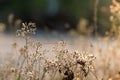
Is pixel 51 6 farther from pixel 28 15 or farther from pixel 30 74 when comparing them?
pixel 30 74

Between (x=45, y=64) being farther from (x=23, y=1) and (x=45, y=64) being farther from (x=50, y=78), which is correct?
(x=23, y=1)

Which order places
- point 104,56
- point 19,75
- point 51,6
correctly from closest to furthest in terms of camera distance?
point 19,75, point 104,56, point 51,6

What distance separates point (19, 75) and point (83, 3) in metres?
11.6

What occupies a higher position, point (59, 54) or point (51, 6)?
point (51, 6)

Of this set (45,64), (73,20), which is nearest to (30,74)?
(45,64)

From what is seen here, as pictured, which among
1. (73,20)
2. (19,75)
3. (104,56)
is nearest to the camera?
(19,75)

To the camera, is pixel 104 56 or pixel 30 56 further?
pixel 104 56

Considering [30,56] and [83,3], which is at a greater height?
[83,3]

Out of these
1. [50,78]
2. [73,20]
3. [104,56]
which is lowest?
[50,78]

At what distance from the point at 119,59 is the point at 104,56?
0.89 ft

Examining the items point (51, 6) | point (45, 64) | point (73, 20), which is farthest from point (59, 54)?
point (51, 6)

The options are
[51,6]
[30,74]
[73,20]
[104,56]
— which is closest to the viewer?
[30,74]

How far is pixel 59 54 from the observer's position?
3891 mm

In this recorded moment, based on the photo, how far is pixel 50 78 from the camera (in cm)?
412
